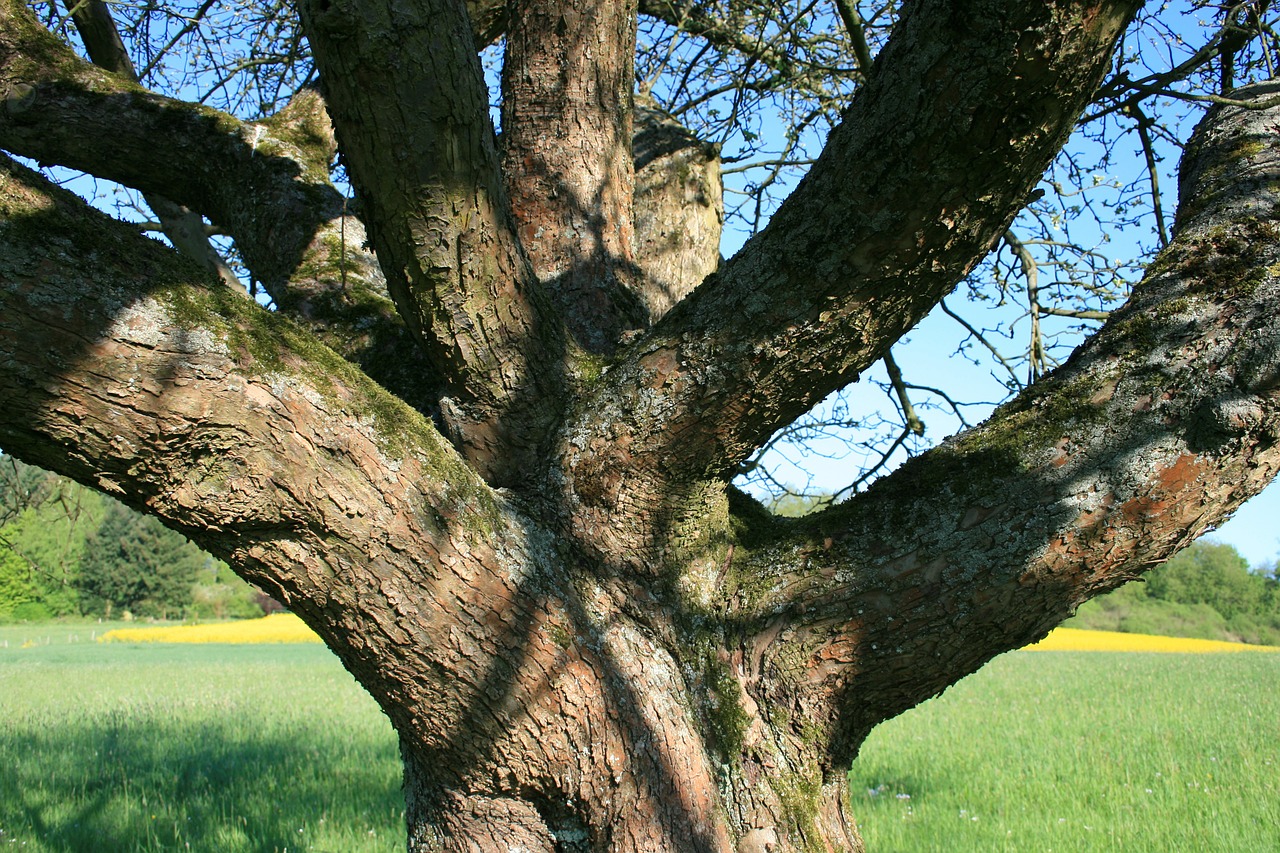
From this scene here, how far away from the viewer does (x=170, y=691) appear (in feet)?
49.4

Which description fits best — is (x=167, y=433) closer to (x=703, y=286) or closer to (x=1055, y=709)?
(x=703, y=286)

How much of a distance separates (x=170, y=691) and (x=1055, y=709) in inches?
611

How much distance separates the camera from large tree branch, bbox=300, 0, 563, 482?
1900 millimetres

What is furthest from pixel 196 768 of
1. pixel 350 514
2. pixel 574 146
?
pixel 350 514

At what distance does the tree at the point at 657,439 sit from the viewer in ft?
5.13

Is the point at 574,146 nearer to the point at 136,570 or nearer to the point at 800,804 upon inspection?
the point at 800,804

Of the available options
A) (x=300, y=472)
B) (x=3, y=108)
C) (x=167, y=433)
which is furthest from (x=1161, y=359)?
(x=3, y=108)

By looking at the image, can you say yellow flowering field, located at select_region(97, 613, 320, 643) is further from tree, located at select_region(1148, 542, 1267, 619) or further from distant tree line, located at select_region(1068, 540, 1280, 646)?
tree, located at select_region(1148, 542, 1267, 619)

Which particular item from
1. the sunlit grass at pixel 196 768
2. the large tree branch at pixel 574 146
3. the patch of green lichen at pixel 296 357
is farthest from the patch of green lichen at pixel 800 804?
the sunlit grass at pixel 196 768

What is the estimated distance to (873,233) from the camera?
1.71m

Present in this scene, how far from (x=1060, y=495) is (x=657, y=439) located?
95cm

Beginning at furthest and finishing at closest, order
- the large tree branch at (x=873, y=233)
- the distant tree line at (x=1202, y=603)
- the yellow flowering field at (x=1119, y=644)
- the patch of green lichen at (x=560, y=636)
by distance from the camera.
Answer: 1. the distant tree line at (x=1202, y=603)
2. the yellow flowering field at (x=1119, y=644)
3. the patch of green lichen at (x=560, y=636)
4. the large tree branch at (x=873, y=233)

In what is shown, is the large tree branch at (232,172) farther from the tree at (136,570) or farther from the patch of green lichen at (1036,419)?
the tree at (136,570)

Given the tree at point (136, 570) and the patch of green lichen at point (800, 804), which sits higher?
the patch of green lichen at point (800, 804)
